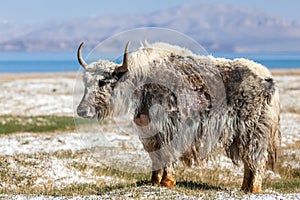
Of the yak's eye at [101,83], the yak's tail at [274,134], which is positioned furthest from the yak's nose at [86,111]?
the yak's tail at [274,134]

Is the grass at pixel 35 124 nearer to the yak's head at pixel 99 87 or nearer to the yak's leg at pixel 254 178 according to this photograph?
the yak's head at pixel 99 87

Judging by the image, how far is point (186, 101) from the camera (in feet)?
35.2

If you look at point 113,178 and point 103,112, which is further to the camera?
point 113,178

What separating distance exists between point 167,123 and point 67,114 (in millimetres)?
22553

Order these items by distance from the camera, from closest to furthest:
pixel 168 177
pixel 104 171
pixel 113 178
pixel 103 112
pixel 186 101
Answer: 1. pixel 186 101
2. pixel 103 112
3. pixel 168 177
4. pixel 113 178
5. pixel 104 171

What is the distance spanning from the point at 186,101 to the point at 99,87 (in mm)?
1777

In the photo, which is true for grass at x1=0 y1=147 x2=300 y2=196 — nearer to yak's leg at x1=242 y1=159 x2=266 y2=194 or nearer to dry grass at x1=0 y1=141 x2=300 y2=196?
dry grass at x1=0 y1=141 x2=300 y2=196

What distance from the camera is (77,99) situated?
1162 centimetres

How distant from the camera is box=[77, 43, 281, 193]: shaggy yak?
1070 centimetres

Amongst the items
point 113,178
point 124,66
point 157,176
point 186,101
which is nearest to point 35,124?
point 113,178

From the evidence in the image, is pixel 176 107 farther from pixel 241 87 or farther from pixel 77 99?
pixel 77 99

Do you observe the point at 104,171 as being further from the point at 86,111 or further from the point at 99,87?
the point at 99,87

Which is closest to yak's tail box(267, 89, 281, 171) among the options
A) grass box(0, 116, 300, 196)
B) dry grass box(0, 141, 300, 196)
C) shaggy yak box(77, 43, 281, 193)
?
shaggy yak box(77, 43, 281, 193)

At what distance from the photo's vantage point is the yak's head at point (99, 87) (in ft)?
34.9
